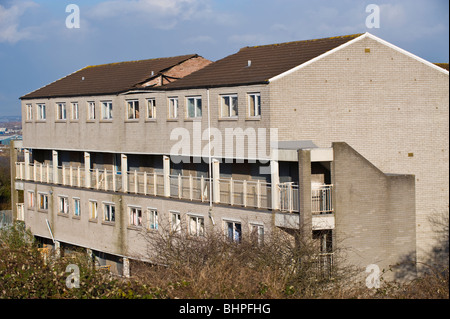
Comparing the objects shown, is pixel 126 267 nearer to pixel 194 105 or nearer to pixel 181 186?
pixel 181 186

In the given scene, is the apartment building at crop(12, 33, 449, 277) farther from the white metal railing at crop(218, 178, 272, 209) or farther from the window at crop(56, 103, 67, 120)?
the window at crop(56, 103, 67, 120)

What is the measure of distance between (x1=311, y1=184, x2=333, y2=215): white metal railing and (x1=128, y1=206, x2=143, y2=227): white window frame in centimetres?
1155

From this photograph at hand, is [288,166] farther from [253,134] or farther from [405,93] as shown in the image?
[405,93]

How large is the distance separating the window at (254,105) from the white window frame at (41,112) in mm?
17674

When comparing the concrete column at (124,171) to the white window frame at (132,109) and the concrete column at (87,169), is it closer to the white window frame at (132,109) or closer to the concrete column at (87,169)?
the white window frame at (132,109)

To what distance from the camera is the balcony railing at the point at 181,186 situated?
28.8 meters

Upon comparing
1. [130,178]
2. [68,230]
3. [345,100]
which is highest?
[345,100]

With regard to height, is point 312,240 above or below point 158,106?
below

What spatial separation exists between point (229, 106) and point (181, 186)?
16.2 ft

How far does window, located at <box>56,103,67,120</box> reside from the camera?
1711 inches

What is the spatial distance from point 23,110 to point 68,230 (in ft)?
28.4

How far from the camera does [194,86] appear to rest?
33750 mm

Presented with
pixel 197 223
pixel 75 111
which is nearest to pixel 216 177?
pixel 197 223
